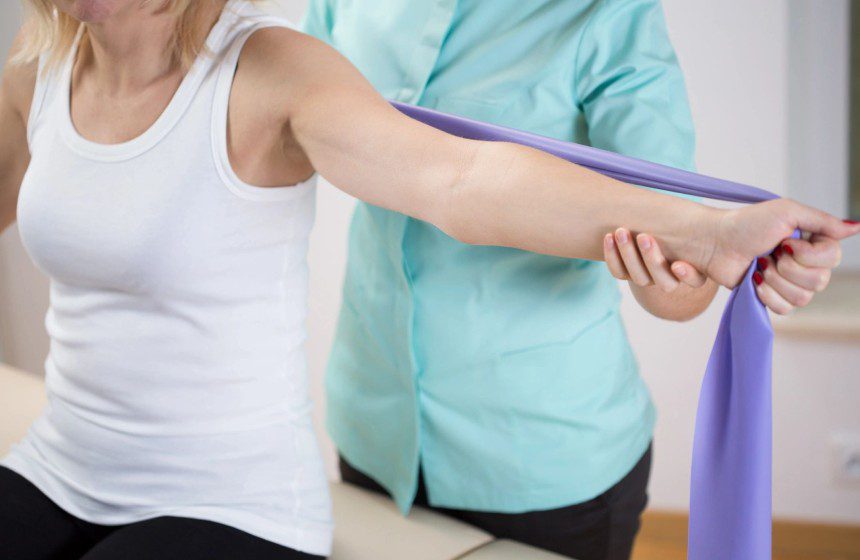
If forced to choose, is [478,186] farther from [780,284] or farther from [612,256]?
[780,284]

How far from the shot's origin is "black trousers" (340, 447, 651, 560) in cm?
126

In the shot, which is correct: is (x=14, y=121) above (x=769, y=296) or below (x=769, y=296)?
above

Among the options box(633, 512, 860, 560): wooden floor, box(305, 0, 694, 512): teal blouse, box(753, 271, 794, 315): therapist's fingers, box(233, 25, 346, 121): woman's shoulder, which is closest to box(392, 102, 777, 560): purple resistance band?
box(753, 271, 794, 315): therapist's fingers

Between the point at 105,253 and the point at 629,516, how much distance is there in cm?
79

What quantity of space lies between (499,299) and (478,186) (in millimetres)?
385

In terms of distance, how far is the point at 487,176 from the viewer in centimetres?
83

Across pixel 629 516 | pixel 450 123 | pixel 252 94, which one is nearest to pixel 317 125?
pixel 252 94

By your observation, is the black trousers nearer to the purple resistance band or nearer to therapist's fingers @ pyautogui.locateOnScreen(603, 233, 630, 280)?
the purple resistance band

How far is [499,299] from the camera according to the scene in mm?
1200

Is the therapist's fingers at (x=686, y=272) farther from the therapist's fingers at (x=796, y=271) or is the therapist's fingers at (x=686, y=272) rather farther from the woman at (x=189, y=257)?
the woman at (x=189, y=257)

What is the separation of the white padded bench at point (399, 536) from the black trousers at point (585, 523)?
1.3 inches

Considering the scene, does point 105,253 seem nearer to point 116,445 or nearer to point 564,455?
point 116,445

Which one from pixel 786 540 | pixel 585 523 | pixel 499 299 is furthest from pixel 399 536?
pixel 786 540

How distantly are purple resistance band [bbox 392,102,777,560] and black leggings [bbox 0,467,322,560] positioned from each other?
1.44 feet
